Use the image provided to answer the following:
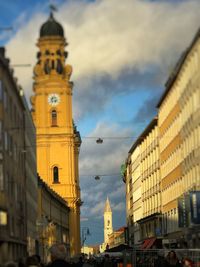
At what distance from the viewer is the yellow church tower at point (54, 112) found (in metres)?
164

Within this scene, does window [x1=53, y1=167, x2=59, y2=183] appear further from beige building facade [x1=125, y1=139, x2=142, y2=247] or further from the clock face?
beige building facade [x1=125, y1=139, x2=142, y2=247]

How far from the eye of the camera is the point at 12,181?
2458 inches

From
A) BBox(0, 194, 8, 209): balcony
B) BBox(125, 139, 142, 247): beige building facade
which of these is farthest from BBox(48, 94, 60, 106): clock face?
BBox(0, 194, 8, 209): balcony

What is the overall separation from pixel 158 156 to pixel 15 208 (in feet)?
126

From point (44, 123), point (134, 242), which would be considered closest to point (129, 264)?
point (134, 242)

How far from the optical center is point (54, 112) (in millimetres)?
166125

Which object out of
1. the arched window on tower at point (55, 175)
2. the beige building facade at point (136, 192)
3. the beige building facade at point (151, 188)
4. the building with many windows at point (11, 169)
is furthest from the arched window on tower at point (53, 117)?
the building with many windows at point (11, 169)

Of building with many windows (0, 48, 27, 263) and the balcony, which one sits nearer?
the balcony

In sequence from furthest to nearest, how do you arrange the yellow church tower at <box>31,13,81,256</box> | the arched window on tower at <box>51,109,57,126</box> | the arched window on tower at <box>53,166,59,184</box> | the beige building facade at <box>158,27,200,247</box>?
the arched window on tower at <box>51,109,57,126</box> → the yellow church tower at <box>31,13,81,256</box> → the arched window on tower at <box>53,166,59,184</box> → the beige building facade at <box>158,27,200,247</box>

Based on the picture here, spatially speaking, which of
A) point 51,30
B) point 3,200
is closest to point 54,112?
point 51,30

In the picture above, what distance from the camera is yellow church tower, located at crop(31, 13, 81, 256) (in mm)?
163875

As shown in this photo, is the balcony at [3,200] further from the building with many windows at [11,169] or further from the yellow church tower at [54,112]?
the yellow church tower at [54,112]

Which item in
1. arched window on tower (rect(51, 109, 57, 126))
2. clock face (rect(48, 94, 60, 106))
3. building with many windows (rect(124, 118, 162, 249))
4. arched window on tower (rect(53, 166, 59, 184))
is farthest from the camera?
clock face (rect(48, 94, 60, 106))

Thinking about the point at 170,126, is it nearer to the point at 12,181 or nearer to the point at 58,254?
the point at 12,181
